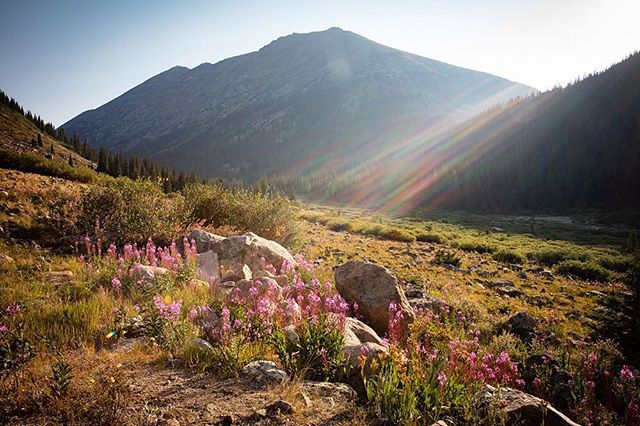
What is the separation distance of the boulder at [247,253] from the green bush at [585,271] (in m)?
21.0

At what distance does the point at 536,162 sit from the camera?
128 metres

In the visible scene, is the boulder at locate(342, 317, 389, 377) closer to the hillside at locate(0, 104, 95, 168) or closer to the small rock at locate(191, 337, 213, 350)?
the small rock at locate(191, 337, 213, 350)

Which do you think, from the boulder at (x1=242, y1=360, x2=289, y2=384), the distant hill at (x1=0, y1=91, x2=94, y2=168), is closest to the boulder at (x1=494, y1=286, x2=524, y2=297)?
the boulder at (x1=242, y1=360, x2=289, y2=384)

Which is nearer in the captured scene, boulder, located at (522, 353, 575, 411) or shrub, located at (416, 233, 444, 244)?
boulder, located at (522, 353, 575, 411)

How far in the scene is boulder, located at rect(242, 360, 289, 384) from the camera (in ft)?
13.1

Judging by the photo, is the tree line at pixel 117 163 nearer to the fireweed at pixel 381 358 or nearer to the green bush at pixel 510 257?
the green bush at pixel 510 257

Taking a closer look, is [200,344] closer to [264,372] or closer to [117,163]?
[264,372]

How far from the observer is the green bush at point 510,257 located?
23891 millimetres

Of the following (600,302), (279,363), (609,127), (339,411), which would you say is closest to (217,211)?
(279,363)

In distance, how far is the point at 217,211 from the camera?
15.7 m

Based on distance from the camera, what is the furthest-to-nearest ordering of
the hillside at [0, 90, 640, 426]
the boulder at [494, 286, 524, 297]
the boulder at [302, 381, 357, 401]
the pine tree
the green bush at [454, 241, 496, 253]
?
1. the pine tree
2. the green bush at [454, 241, 496, 253]
3. the boulder at [494, 286, 524, 297]
4. the boulder at [302, 381, 357, 401]
5. the hillside at [0, 90, 640, 426]

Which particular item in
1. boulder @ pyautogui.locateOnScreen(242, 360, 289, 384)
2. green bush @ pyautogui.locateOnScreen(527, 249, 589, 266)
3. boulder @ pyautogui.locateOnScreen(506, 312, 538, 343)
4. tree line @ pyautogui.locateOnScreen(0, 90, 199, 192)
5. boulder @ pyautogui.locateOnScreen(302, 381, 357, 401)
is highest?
tree line @ pyautogui.locateOnScreen(0, 90, 199, 192)

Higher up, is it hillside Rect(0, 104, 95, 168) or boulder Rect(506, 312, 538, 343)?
hillside Rect(0, 104, 95, 168)

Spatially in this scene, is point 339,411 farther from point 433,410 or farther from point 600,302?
point 600,302
